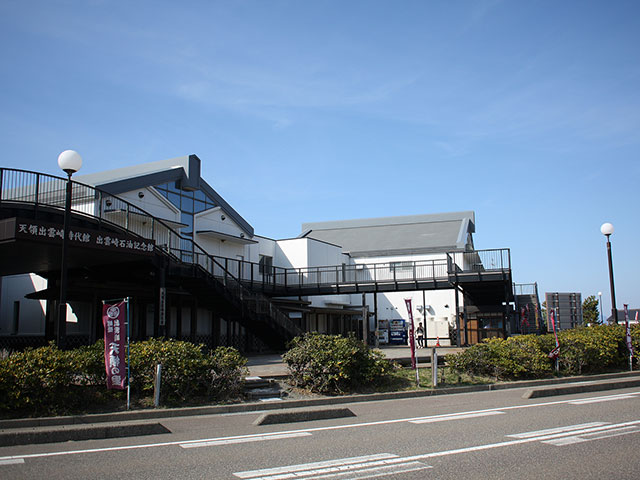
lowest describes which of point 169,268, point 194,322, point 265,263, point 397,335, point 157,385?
point 157,385

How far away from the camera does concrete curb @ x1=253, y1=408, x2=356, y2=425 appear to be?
9836mm

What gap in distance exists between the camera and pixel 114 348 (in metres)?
10.9

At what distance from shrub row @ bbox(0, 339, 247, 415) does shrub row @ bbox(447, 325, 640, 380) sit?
6.62 m

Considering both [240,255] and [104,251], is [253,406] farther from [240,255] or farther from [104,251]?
[240,255]

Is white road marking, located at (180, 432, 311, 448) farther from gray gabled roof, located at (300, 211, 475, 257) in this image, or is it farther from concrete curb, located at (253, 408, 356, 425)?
gray gabled roof, located at (300, 211, 475, 257)

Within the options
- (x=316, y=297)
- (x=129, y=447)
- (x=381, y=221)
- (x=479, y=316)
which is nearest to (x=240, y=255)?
(x=316, y=297)

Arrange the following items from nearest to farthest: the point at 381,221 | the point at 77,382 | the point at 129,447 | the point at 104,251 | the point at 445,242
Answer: the point at 129,447 → the point at 77,382 → the point at 104,251 → the point at 445,242 → the point at 381,221

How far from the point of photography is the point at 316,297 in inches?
1489

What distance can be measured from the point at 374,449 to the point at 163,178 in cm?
2110

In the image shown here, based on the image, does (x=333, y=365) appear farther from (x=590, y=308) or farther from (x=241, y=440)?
(x=590, y=308)

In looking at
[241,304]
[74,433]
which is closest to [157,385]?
[74,433]

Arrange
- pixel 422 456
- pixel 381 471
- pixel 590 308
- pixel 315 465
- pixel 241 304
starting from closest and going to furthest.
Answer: pixel 381 471 → pixel 315 465 → pixel 422 456 → pixel 241 304 → pixel 590 308

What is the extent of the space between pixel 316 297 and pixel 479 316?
404 inches

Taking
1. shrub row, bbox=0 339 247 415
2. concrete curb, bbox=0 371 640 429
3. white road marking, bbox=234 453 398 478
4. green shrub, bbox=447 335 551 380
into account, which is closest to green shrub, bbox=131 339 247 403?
shrub row, bbox=0 339 247 415
